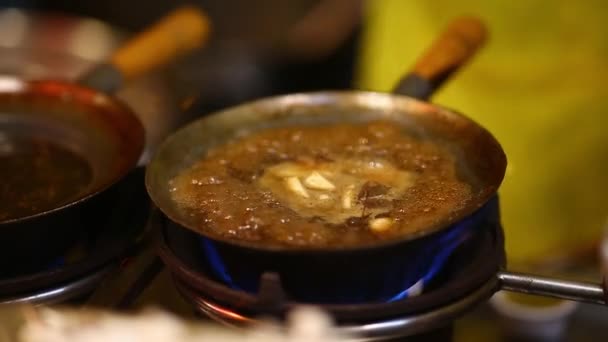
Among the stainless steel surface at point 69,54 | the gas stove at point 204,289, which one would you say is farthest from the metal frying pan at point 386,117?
the stainless steel surface at point 69,54

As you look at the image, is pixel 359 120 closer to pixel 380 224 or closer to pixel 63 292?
pixel 380 224

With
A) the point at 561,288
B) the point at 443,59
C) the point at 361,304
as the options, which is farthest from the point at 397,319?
the point at 443,59

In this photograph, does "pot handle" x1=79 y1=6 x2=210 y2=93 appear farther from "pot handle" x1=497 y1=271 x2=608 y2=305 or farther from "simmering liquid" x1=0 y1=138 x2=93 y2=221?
"pot handle" x1=497 y1=271 x2=608 y2=305

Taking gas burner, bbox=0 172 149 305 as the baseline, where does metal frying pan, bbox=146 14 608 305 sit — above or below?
above

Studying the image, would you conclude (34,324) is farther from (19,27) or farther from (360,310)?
(19,27)

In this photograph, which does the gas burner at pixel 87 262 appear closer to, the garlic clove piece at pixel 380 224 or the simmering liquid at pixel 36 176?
the simmering liquid at pixel 36 176

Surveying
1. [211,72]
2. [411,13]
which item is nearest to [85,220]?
[411,13]

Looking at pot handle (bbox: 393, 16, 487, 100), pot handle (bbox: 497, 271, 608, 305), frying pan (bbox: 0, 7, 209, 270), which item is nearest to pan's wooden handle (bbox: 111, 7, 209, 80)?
frying pan (bbox: 0, 7, 209, 270)
